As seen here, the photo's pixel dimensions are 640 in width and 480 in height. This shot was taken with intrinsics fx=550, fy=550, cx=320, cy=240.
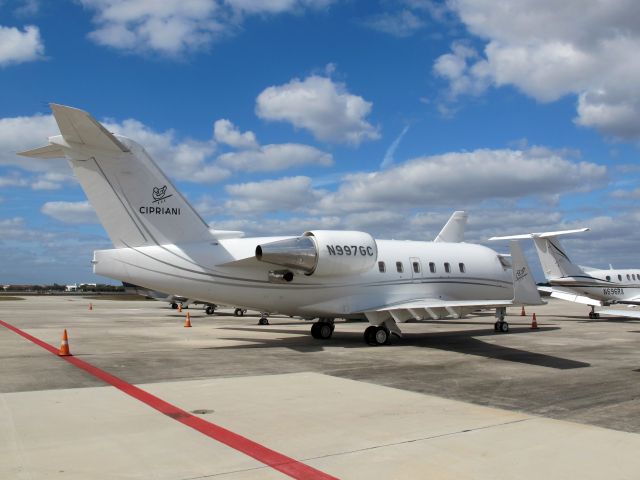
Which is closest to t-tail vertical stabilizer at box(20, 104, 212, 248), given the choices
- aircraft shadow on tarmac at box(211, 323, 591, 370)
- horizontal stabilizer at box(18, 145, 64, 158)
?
horizontal stabilizer at box(18, 145, 64, 158)

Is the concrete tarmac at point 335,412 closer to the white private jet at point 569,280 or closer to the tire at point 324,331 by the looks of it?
the tire at point 324,331

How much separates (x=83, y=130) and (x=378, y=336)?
31.3 feet

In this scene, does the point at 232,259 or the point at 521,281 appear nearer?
the point at 521,281

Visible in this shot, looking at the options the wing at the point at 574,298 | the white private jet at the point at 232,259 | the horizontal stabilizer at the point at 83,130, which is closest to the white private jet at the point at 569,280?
the wing at the point at 574,298

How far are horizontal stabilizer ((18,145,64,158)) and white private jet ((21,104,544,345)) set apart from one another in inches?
1.1

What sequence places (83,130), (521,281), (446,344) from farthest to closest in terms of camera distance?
(446,344), (521,281), (83,130)

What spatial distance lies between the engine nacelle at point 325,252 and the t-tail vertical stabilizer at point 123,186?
221 centimetres

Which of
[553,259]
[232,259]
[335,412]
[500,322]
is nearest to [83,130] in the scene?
[232,259]

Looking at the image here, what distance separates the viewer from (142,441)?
5941 millimetres

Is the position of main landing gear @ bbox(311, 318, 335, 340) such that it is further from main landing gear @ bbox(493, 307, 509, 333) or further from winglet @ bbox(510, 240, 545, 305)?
main landing gear @ bbox(493, 307, 509, 333)

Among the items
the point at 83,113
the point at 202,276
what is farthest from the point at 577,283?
the point at 83,113

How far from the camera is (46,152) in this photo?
43.4 ft

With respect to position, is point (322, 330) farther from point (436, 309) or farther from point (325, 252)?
point (436, 309)

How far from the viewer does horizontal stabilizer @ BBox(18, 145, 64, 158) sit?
13.0m
